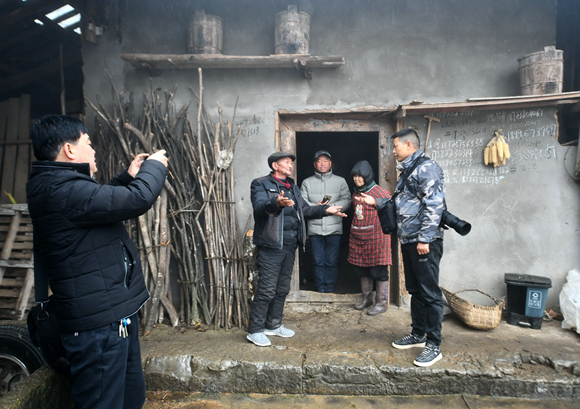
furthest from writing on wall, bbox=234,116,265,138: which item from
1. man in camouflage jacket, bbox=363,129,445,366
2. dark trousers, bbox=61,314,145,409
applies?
dark trousers, bbox=61,314,145,409

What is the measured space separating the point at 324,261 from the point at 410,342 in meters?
1.74

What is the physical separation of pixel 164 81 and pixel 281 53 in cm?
155

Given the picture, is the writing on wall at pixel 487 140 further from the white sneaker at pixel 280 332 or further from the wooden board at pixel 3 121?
the wooden board at pixel 3 121

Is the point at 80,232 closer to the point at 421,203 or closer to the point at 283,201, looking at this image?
the point at 283,201

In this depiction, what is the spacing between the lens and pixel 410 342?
346cm

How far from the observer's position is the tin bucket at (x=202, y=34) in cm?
430

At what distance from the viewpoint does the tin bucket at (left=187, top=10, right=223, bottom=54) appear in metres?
4.30

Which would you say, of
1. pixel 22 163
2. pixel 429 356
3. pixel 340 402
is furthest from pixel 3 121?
pixel 429 356

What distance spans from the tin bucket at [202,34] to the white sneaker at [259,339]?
3.31 m

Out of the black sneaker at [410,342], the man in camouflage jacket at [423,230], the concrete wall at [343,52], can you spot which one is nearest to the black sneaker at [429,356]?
the man in camouflage jacket at [423,230]

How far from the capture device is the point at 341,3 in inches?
180

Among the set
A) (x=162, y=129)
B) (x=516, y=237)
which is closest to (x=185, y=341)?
(x=162, y=129)

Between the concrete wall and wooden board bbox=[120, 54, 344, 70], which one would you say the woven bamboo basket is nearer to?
the concrete wall

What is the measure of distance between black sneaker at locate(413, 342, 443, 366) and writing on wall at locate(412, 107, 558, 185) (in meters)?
2.17
